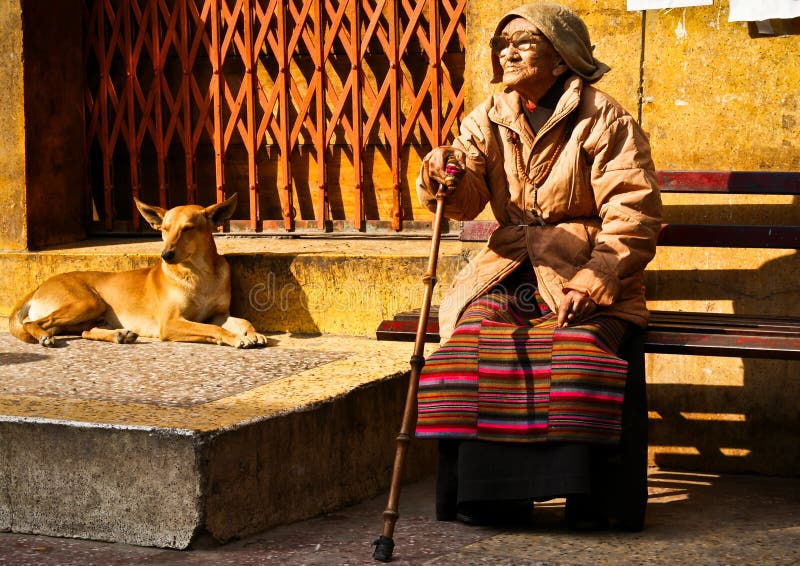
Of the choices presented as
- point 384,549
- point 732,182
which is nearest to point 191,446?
point 384,549

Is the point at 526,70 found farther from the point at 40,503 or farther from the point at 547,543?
the point at 40,503

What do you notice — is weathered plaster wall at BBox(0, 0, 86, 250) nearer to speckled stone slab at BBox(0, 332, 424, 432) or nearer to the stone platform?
speckled stone slab at BBox(0, 332, 424, 432)

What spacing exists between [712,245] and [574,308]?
1.27 m

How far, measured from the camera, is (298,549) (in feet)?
13.7

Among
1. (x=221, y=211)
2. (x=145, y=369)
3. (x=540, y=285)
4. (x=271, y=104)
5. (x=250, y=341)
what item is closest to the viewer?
(x=540, y=285)

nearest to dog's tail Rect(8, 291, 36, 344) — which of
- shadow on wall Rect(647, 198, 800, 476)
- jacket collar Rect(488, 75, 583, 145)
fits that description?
jacket collar Rect(488, 75, 583, 145)

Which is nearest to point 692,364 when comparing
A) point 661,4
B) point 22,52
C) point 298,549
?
point 661,4

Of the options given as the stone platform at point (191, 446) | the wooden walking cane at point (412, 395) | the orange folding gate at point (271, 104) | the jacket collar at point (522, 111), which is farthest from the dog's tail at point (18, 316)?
the jacket collar at point (522, 111)

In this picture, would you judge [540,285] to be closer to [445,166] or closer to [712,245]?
[445,166]

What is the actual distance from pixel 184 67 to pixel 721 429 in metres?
4.12

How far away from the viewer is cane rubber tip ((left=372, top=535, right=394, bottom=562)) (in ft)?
13.0

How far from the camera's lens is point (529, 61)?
460 cm

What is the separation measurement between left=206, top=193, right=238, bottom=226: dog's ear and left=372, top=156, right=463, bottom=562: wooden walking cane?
2.37 meters

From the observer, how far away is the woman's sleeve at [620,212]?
4.38 metres
